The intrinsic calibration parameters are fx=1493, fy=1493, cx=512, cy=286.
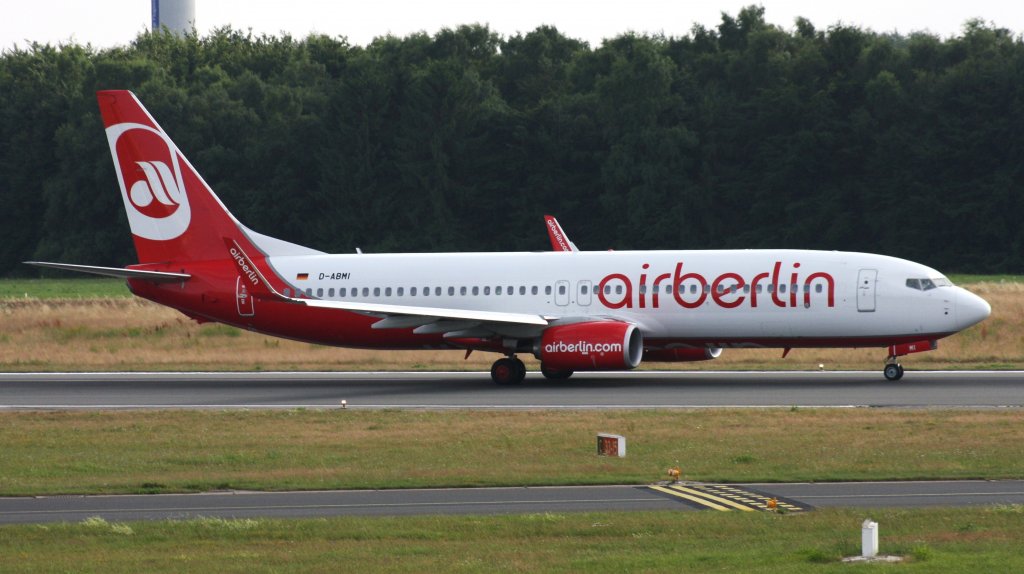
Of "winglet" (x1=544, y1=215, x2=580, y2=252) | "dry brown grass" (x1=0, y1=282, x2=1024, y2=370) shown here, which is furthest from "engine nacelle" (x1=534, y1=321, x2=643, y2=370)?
"winglet" (x1=544, y1=215, x2=580, y2=252)

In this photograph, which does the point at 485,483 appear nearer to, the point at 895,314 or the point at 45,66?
the point at 895,314

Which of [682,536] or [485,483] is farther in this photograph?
[485,483]

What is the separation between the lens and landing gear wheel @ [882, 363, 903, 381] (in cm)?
3731

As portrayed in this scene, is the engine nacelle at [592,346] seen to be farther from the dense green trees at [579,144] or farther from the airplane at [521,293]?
the dense green trees at [579,144]

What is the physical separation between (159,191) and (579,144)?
60.3 metres

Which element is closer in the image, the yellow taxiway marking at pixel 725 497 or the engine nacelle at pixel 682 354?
the yellow taxiway marking at pixel 725 497

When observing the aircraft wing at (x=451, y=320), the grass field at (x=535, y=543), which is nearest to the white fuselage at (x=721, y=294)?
the aircraft wing at (x=451, y=320)

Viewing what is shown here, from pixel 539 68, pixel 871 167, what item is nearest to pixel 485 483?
pixel 871 167

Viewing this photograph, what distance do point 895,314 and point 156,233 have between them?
69.4ft

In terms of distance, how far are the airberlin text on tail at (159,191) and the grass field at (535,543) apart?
26.4 m

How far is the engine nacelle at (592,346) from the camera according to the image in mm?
37062

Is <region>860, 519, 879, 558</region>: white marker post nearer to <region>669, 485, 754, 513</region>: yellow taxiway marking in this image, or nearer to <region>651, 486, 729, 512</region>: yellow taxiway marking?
<region>669, 485, 754, 513</region>: yellow taxiway marking

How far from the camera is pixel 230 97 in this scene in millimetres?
117812

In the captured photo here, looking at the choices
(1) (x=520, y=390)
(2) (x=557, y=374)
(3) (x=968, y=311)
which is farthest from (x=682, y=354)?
(3) (x=968, y=311)
